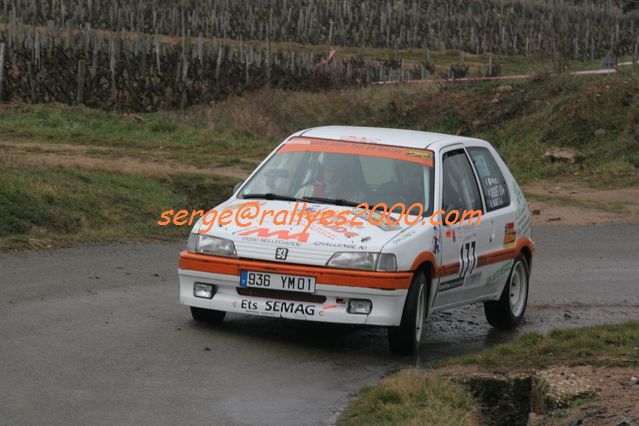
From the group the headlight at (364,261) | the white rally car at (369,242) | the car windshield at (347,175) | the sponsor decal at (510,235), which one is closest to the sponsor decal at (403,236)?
the white rally car at (369,242)

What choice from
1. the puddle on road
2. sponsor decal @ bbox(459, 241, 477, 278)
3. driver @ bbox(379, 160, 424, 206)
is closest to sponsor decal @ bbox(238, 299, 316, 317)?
the puddle on road

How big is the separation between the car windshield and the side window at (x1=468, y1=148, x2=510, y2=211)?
30.5 inches

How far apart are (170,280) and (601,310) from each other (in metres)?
4.00

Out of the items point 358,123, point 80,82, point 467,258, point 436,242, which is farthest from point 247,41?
point 436,242

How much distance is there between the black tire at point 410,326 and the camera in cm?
870

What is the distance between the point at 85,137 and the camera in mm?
25938

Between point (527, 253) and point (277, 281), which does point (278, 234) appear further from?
point (527, 253)

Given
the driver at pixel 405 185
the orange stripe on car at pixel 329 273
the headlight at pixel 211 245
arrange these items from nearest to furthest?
1. the orange stripe on car at pixel 329 273
2. the headlight at pixel 211 245
3. the driver at pixel 405 185

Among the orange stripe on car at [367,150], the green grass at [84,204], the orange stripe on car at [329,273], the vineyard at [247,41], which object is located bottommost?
the vineyard at [247,41]

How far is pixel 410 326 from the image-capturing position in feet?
28.7

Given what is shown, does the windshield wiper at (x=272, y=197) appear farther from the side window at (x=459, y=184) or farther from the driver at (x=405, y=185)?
the side window at (x=459, y=184)

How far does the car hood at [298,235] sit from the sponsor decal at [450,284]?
0.62 m

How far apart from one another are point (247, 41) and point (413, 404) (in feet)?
162

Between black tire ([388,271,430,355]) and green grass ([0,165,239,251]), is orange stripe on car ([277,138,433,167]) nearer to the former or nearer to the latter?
black tire ([388,271,430,355])
